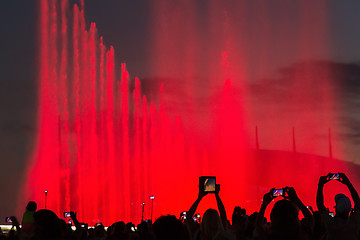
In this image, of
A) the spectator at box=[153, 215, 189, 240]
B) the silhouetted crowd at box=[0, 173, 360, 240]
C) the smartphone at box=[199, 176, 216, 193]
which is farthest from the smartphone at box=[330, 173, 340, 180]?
the spectator at box=[153, 215, 189, 240]

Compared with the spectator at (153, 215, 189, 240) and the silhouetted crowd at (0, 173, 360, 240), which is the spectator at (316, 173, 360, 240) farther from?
the spectator at (153, 215, 189, 240)

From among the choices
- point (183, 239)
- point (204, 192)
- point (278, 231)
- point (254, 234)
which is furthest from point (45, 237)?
point (204, 192)

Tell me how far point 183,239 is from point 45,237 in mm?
1161

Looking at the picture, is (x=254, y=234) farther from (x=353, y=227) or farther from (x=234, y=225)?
(x=234, y=225)

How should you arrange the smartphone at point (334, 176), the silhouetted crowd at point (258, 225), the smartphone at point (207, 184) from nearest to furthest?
1. the silhouetted crowd at point (258, 225)
2. the smartphone at point (334, 176)
3. the smartphone at point (207, 184)

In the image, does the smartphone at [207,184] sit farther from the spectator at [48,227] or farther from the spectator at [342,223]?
the spectator at [48,227]

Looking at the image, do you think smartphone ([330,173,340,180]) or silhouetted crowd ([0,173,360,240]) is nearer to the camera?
silhouetted crowd ([0,173,360,240])

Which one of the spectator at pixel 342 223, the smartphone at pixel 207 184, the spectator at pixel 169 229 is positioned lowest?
the spectator at pixel 342 223

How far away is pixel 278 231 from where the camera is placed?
516 cm

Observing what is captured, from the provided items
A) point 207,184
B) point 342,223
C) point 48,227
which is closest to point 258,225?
point 342,223

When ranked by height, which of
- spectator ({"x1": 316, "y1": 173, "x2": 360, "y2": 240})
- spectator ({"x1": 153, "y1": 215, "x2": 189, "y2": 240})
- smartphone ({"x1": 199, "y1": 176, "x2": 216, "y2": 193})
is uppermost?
smartphone ({"x1": 199, "y1": 176, "x2": 216, "y2": 193})

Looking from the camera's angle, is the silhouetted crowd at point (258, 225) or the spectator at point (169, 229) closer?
the silhouetted crowd at point (258, 225)

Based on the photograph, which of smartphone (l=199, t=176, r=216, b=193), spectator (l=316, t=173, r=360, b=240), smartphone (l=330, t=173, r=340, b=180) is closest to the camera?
spectator (l=316, t=173, r=360, b=240)

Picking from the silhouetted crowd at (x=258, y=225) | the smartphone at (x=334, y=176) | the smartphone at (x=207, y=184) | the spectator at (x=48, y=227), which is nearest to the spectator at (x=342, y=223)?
the silhouetted crowd at (x=258, y=225)
